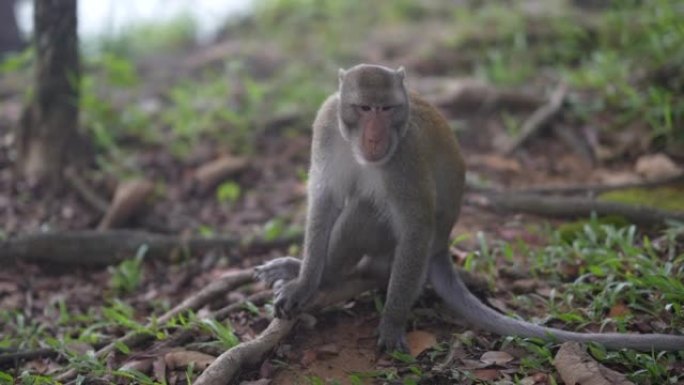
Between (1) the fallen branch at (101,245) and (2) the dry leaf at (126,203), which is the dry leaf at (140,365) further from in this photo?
(2) the dry leaf at (126,203)

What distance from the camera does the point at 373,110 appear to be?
13.0 ft

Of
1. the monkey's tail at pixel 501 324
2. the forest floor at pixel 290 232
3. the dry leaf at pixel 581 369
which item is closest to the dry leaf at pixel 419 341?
the forest floor at pixel 290 232

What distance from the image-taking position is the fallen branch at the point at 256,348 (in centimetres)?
379

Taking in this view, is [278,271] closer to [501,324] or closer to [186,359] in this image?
[186,359]

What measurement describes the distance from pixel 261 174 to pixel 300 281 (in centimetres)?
342

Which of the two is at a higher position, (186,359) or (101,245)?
(101,245)

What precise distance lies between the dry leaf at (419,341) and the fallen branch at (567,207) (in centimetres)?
203

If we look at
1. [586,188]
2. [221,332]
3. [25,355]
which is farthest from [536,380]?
[25,355]

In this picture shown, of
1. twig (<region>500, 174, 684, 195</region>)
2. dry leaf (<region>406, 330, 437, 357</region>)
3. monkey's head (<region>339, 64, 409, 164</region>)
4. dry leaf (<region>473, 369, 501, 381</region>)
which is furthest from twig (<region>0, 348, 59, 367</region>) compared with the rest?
twig (<region>500, 174, 684, 195</region>)

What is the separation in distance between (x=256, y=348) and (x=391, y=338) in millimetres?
741

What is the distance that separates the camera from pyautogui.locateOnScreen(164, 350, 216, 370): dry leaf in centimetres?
413

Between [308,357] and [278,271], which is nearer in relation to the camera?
[308,357]

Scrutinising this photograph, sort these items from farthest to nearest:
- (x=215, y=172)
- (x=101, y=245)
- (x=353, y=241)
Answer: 1. (x=215, y=172)
2. (x=101, y=245)
3. (x=353, y=241)

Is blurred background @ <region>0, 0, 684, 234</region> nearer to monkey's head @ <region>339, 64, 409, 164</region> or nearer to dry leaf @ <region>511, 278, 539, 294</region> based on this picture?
dry leaf @ <region>511, 278, 539, 294</region>
